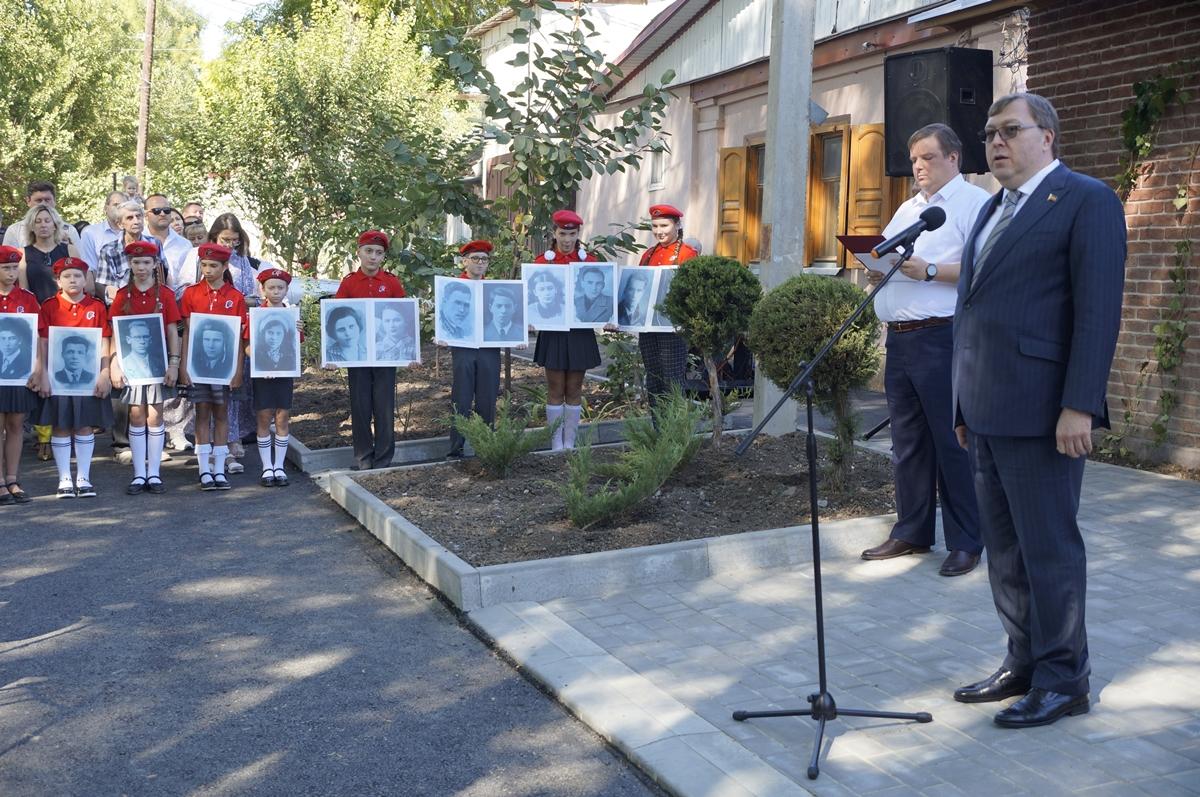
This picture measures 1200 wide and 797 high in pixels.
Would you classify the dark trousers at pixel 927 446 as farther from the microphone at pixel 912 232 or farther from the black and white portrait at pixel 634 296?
the black and white portrait at pixel 634 296

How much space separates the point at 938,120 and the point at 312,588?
609cm

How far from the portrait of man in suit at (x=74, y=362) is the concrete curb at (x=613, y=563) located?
313 centimetres

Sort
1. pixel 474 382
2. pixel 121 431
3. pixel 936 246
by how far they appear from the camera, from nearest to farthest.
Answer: pixel 936 246
pixel 474 382
pixel 121 431

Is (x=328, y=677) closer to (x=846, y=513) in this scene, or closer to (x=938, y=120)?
(x=846, y=513)

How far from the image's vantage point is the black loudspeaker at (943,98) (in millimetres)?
9992

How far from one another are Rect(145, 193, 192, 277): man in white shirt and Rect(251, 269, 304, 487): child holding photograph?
1.53m

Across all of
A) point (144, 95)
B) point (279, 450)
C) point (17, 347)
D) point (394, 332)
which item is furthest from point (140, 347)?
point (144, 95)

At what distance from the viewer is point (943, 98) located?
32.8 ft

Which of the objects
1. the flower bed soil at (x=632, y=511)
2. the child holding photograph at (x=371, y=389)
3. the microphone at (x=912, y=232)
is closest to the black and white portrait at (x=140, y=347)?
the child holding photograph at (x=371, y=389)

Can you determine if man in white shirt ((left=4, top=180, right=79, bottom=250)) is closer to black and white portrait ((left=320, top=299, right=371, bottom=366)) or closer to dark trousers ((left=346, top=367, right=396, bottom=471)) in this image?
black and white portrait ((left=320, top=299, right=371, bottom=366))

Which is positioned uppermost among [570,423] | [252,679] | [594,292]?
[594,292]

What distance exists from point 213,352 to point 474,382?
203 cm

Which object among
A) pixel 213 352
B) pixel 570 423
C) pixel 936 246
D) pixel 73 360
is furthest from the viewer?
pixel 570 423

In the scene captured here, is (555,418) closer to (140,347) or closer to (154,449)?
(154,449)
